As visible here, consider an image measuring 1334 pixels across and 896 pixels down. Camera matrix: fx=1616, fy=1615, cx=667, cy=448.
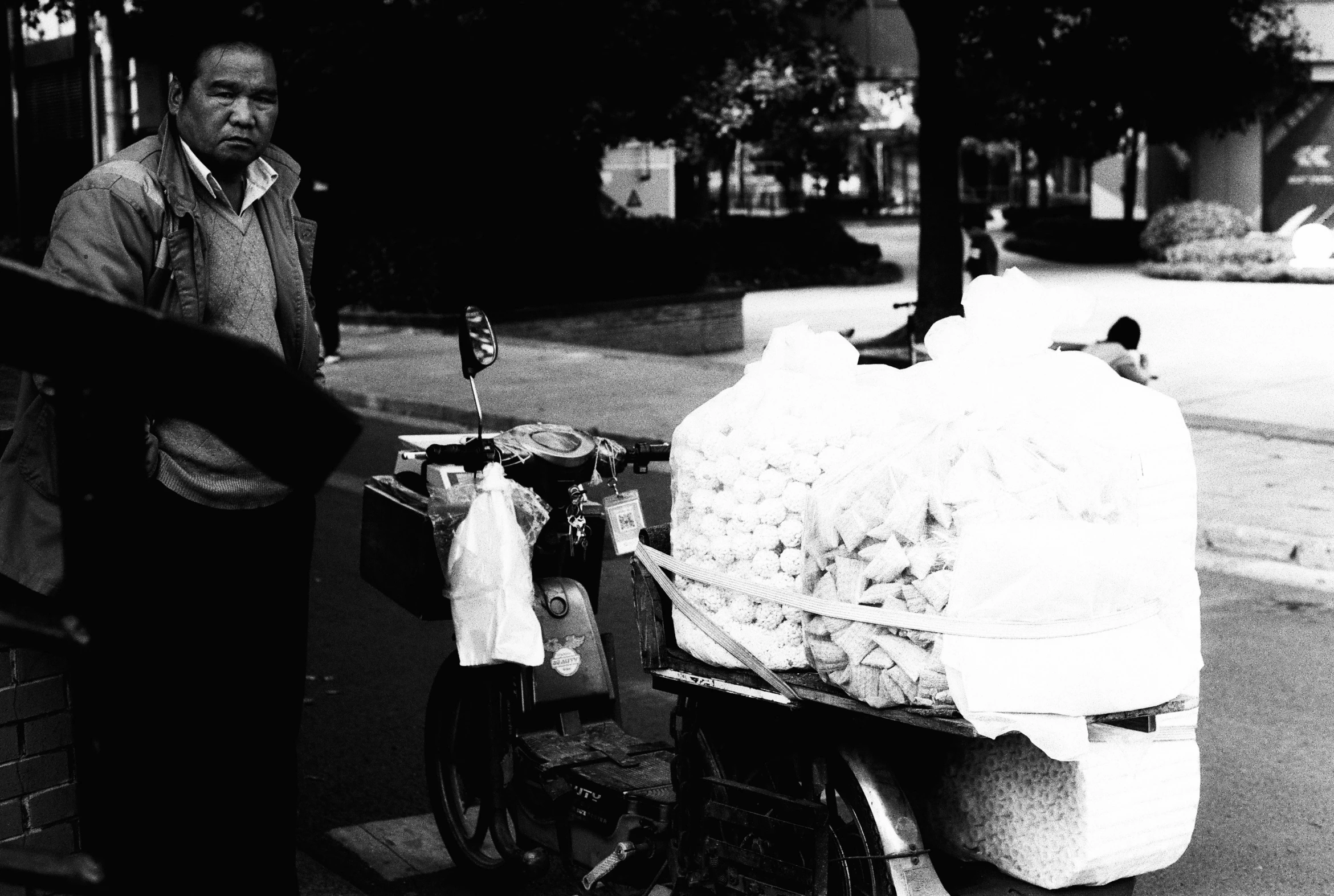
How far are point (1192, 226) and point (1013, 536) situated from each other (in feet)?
101

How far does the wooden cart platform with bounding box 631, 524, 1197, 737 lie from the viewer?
2.92 m

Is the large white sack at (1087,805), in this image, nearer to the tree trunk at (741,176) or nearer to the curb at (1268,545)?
the curb at (1268,545)

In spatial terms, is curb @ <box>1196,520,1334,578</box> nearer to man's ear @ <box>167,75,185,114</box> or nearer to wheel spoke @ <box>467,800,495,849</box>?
wheel spoke @ <box>467,800,495,849</box>

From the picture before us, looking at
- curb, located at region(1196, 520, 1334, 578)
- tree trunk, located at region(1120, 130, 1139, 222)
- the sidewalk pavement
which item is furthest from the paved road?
tree trunk, located at region(1120, 130, 1139, 222)

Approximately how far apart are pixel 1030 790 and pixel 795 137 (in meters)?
36.6

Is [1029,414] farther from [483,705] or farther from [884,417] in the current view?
[483,705]

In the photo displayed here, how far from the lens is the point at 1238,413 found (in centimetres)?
1302

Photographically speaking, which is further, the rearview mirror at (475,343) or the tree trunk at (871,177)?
Result: the tree trunk at (871,177)

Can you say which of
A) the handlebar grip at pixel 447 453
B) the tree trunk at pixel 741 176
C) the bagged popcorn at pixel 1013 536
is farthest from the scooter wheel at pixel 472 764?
the tree trunk at pixel 741 176

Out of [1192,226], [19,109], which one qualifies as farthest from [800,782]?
[1192,226]

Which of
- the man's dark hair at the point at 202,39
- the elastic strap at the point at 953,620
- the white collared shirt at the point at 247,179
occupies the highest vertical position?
the man's dark hair at the point at 202,39

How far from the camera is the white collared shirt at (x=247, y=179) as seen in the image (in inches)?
132

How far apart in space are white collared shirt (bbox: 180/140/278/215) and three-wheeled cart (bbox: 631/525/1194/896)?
3.82 ft

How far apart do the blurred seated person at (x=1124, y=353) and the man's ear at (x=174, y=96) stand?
455 cm
